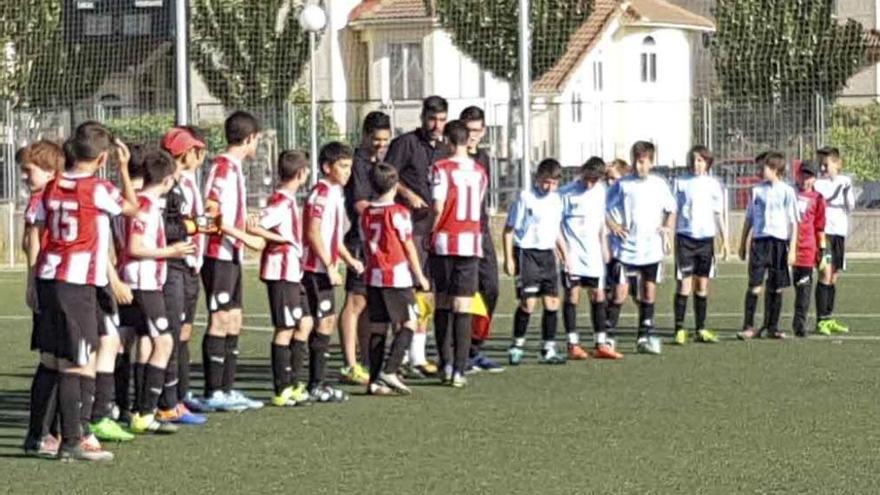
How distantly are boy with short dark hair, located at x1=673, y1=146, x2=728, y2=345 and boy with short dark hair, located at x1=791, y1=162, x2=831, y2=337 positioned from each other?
867mm

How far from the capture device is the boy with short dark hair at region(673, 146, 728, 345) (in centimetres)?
1775

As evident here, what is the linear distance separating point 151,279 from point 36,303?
1.08m

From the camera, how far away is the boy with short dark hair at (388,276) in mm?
13719

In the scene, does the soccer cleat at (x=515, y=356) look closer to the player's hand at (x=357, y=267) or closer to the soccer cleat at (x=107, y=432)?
the player's hand at (x=357, y=267)

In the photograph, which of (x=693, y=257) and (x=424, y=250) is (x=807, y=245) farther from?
(x=424, y=250)

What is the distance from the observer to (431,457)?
1070 centimetres

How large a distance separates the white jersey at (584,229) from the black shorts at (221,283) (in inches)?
164

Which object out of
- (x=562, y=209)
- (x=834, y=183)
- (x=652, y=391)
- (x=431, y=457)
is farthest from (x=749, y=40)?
(x=431, y=457)

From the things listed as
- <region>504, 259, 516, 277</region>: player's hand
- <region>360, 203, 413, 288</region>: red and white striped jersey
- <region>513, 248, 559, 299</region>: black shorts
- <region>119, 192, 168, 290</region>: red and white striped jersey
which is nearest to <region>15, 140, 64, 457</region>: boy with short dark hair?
<region>119, 192, 168, 290</region>: red and white striped jersey

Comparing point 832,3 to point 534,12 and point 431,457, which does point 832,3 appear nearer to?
point 534,12

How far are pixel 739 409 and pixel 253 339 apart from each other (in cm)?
712

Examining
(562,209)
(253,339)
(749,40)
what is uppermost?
(749,40)

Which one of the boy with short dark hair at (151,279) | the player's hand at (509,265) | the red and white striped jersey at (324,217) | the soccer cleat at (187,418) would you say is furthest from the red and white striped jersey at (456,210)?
the boy with short dark hair at (151,279)

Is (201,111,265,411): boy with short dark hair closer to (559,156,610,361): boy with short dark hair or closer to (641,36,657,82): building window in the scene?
(559,156,610,361): boy with short dark hair
